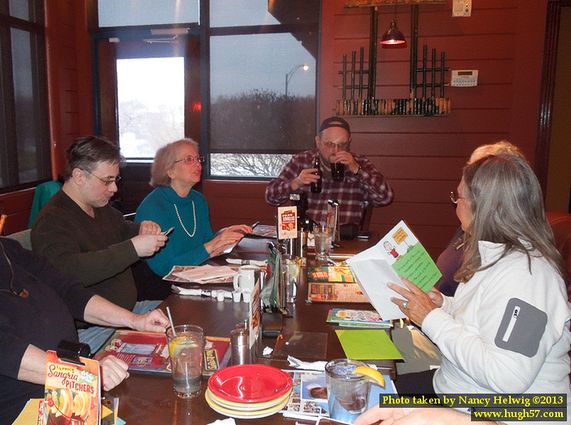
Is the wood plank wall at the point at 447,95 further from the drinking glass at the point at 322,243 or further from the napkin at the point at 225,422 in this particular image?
the napkin at the point at 225,422

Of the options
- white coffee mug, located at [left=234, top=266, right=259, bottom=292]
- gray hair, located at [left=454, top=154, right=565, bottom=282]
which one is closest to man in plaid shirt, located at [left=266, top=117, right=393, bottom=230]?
white coffee mug, located at [left=234, top=266, right=259, bottom=292]

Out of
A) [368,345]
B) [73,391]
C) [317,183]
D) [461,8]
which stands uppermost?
[461,8]

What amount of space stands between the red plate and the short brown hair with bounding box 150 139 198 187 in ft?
5.80

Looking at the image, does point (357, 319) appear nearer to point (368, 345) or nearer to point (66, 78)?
point (368, 345)

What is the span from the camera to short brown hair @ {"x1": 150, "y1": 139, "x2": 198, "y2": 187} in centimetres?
279

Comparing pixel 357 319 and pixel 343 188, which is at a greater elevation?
pixel 343 188

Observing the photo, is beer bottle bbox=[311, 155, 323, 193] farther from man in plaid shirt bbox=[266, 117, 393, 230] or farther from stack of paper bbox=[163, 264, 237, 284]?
stack of paper bbox=[163, 264, 237, 284]

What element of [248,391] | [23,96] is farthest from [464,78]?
[23,96]

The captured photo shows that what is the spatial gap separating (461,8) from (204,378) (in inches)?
156

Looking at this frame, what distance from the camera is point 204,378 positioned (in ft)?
4.12

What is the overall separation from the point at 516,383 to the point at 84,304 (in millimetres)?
1446

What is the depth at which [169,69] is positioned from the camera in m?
5.09

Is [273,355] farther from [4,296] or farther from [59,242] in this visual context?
[59,242]

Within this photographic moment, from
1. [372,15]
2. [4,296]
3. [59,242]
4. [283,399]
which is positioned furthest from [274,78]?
[283,399]
